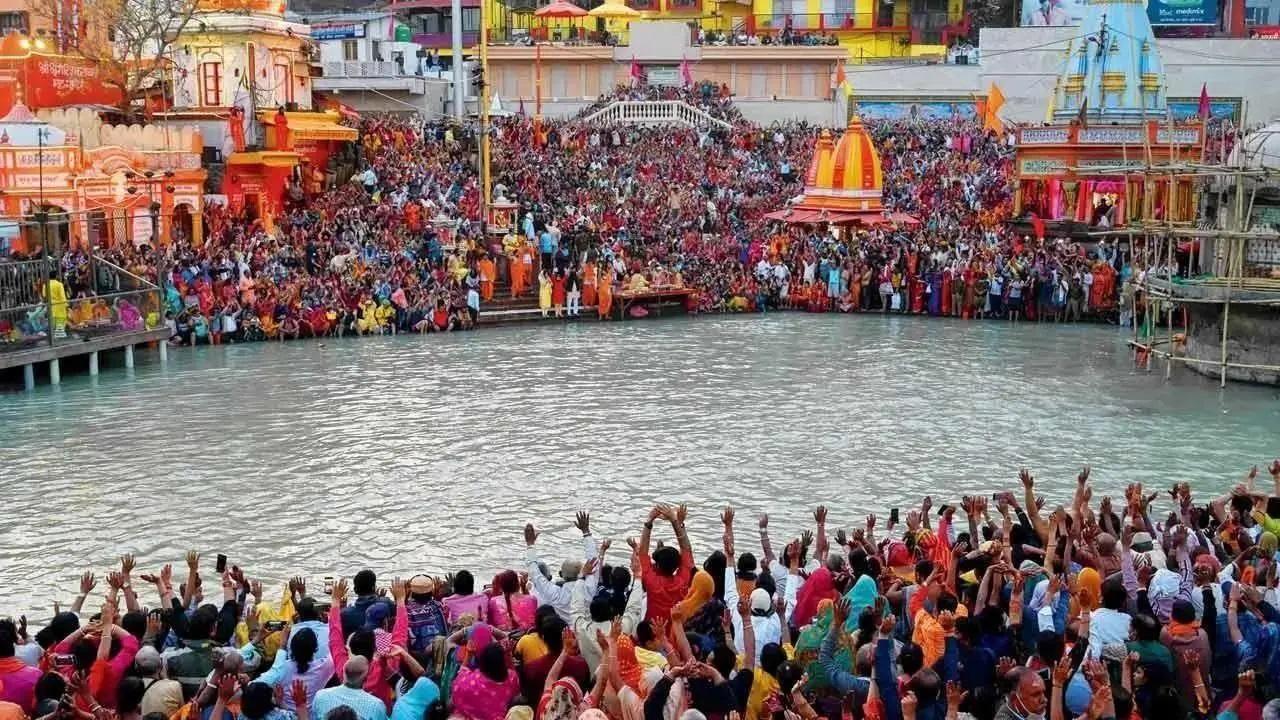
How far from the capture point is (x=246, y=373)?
22.5m

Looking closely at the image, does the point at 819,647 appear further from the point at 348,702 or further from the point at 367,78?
the point at 367,78

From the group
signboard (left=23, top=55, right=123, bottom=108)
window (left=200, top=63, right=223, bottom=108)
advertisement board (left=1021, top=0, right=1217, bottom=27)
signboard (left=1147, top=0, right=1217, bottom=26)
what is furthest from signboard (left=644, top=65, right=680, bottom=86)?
signboard (left=23, top=55, right=123, bottom=108)

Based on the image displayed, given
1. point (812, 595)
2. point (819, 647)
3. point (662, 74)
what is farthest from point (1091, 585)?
point (662, 74)

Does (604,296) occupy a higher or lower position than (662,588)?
lower

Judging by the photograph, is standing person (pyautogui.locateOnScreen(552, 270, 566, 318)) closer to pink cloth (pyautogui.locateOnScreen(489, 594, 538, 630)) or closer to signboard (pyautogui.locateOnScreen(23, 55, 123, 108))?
signboard (pyautogui.locateOnScreen(23, 55, 123, 108))

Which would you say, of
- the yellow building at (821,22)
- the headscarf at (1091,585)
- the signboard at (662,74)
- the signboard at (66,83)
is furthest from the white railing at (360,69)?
the headscarf at (1091,585)

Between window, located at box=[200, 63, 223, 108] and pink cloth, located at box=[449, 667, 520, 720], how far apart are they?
104ft

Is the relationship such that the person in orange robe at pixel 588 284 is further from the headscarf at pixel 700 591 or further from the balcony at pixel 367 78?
the headscarf at pixel 700 591

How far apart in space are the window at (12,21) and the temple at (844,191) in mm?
23040

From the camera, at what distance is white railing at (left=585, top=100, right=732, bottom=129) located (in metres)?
41.4

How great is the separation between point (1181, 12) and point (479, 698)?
1872 inches

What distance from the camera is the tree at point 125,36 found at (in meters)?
34.0

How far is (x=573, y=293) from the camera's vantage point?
94.3 ft

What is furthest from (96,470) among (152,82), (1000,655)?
(152,82)
